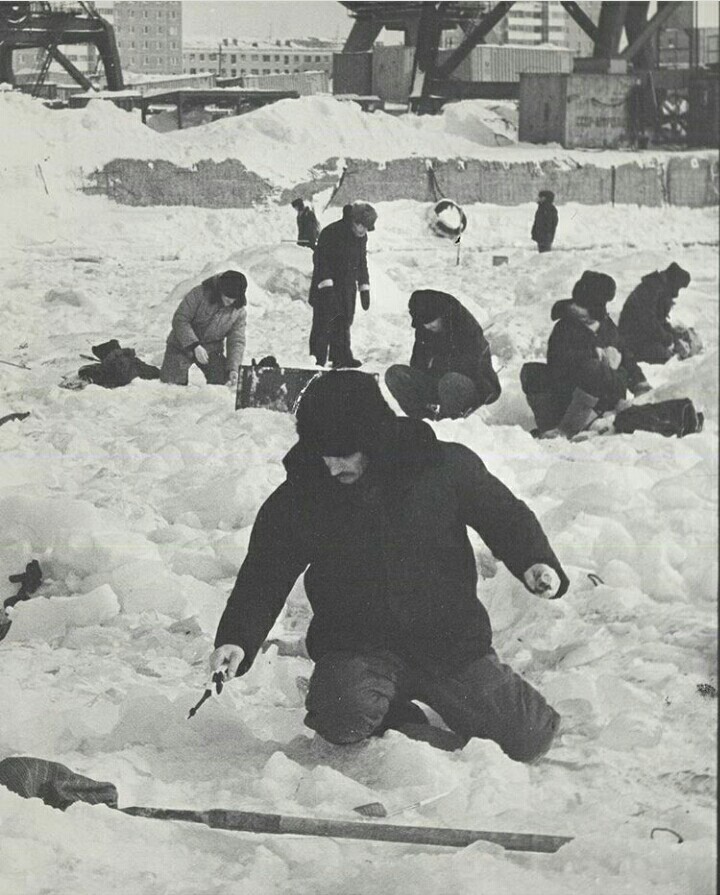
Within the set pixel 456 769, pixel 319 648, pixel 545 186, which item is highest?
pixel 545 186

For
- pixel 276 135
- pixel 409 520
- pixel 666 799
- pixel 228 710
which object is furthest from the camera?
pixel 276 135

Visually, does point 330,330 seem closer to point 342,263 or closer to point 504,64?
point 342,263

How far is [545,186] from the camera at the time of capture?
3410mm

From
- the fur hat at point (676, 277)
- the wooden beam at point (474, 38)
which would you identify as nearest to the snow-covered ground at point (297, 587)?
the fur hat at point (676, 277)

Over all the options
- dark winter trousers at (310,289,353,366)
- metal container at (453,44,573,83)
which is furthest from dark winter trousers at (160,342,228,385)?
metal container at (453,44,573,83)

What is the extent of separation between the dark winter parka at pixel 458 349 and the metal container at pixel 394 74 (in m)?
0.52

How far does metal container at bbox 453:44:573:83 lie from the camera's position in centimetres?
319

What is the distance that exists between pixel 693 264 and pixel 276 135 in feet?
4.21

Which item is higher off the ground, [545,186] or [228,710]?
[545,186]

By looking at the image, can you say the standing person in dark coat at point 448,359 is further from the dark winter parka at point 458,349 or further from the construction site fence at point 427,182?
the construction site fence at point 427,182

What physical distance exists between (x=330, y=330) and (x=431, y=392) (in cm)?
43

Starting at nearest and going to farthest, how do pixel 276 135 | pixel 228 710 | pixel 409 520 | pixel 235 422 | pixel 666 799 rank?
pixel 666 799 → pixel 409 520 → pixel 228 710 → pixel 235 422 → pixel 276 135

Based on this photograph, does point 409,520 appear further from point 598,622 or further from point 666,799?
point 666,799

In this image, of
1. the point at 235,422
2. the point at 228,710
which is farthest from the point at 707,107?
the point at 228,710
